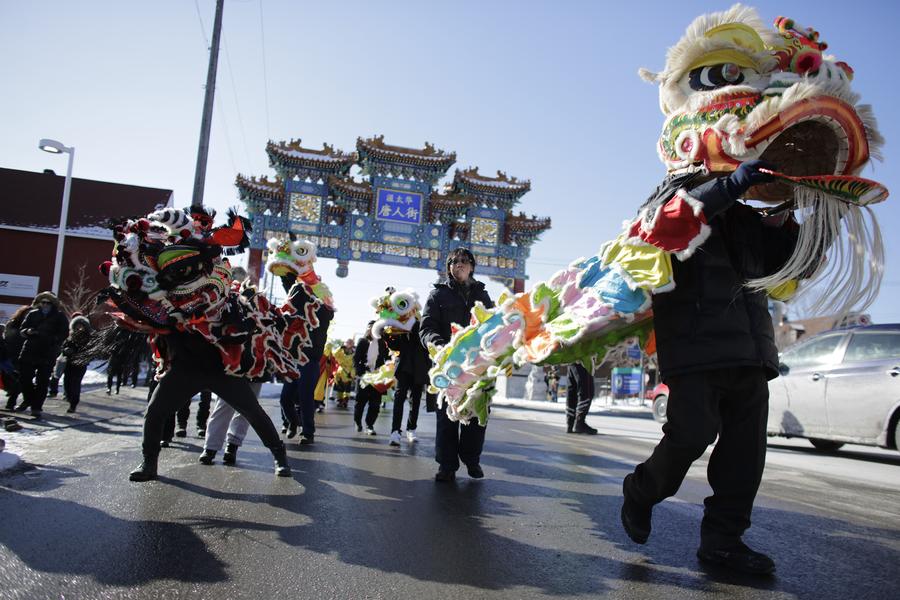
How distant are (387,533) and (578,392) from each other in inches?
280

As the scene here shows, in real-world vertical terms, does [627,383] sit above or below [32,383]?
above

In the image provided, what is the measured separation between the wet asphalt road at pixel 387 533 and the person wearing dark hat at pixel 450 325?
0.19 meters

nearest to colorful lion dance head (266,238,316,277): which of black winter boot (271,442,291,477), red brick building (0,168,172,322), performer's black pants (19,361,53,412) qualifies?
black winter boot (271,442,291,477)

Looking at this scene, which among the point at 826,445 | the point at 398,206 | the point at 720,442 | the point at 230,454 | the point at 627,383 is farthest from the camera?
the point at 398,206

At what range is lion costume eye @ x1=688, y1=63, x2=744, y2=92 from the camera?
280 cm

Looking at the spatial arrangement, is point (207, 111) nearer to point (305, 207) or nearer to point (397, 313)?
point (397, 313)

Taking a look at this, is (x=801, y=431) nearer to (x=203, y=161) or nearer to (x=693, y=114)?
(x=693, y=114)

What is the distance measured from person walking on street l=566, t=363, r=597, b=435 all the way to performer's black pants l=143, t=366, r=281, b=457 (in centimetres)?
591

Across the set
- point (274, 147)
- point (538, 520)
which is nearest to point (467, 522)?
point (538, 520)

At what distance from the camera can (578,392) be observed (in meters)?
9.77

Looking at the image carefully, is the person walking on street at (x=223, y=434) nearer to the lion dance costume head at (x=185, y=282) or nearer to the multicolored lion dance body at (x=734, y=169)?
the lion dance costume head at (x=185, y=282)

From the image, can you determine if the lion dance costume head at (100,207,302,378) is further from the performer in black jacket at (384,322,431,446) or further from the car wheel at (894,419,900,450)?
the car wheel at (894,419,900,450)

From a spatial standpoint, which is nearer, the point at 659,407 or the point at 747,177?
the point at 747,177

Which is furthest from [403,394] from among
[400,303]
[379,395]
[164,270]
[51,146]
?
[51,146]
